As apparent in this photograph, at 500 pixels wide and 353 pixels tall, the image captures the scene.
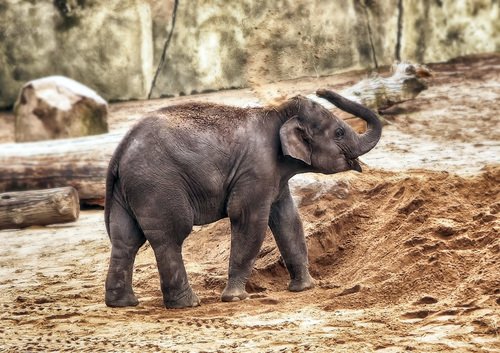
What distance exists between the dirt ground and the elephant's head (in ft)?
2.40

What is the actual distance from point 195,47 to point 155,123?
9571 mm

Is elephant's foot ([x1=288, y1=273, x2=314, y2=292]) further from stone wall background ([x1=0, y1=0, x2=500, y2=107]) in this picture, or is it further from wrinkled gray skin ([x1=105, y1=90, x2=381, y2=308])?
stone wall background ([x1=0, y1=0, x2=500, y2=107])

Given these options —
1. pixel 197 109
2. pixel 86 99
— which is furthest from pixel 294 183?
pixel 86 99

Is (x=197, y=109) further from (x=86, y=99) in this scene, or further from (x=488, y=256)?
(x=86, y=99)

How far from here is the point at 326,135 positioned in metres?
8.67

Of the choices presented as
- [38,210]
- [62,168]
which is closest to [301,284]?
[38,210]

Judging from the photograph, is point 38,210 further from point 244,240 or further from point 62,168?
point 244,240

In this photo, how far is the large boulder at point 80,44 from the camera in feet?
57.9

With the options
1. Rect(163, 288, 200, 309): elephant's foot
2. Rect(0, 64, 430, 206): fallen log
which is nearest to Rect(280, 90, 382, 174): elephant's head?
Rect(163, 288, 200, 309): elephant's foot

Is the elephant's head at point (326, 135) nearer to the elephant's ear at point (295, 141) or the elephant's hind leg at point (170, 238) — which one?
the elephant's ear at point (295, 141)

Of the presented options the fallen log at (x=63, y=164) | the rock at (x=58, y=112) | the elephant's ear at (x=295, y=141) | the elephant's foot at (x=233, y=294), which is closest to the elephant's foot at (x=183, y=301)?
the elephant's foot at (x=233, y=294)

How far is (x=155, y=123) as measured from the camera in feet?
27.0

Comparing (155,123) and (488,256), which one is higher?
(155,123)

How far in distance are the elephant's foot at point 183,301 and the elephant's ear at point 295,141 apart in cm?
118
